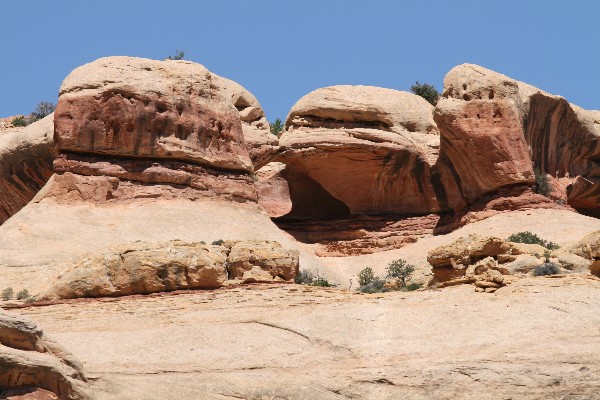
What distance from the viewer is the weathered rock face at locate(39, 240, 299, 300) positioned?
2939 cm

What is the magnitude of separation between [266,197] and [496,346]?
132 feet

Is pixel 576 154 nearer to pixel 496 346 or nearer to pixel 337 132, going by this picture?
pixel 337 132

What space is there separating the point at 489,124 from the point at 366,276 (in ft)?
27.0

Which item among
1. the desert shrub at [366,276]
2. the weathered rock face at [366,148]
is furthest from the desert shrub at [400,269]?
the weathered rock face at [366,148]

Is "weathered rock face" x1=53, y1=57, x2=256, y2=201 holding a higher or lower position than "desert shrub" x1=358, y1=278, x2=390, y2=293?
higher

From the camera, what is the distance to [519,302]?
86.8 feet

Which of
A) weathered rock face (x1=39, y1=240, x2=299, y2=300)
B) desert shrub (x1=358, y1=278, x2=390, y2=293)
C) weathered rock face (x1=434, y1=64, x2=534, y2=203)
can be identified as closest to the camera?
weathered rock face (x1=39, y1=240, x2=299, y2=300)

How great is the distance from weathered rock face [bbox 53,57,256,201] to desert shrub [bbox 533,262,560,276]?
1975cm

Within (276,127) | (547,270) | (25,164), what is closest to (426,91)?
(276,127)

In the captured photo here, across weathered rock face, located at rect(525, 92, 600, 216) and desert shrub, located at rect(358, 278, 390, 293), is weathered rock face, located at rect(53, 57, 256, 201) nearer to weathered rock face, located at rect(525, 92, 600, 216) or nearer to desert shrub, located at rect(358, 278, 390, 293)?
desert shrub, located at rect(358, 278, 390, 293)

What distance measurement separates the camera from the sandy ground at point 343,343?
77.7ft

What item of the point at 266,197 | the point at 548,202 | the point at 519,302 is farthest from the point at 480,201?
the point at 519,302

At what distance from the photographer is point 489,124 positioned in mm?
52375

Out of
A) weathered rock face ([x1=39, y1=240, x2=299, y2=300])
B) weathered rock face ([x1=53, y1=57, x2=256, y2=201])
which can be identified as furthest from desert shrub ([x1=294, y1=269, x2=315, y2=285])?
weathered rock face ([x1=39, y1=240, x2=299, y2=300])
